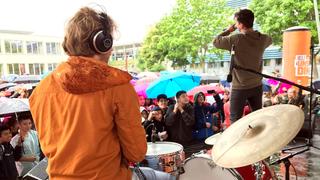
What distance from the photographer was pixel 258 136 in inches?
78.1

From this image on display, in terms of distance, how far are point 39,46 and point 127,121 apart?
3548 centimetres

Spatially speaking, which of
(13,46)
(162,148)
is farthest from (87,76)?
(13,46)

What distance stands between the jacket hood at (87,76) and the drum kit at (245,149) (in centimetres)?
88

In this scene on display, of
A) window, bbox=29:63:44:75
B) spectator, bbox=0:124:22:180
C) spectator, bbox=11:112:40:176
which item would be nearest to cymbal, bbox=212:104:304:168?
spectator, bbox=0:124:22:180

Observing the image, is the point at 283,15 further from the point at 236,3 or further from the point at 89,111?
the point at 89,111

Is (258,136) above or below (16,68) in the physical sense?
above

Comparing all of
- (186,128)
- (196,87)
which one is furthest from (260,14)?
(186,128)

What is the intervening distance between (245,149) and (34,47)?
116 feet

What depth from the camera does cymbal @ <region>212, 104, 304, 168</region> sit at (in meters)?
1.81

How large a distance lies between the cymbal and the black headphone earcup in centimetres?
99

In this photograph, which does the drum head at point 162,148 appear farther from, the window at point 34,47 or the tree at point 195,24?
the window at point 34,47

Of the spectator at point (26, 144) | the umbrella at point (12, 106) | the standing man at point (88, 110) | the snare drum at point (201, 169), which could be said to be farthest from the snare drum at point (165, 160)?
the umbrella at point (12, 106)

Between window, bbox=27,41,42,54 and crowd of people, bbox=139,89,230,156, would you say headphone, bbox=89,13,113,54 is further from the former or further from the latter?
window, bbox=27,41,42,54

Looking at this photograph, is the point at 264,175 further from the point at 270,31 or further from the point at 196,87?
the point at 270,31
